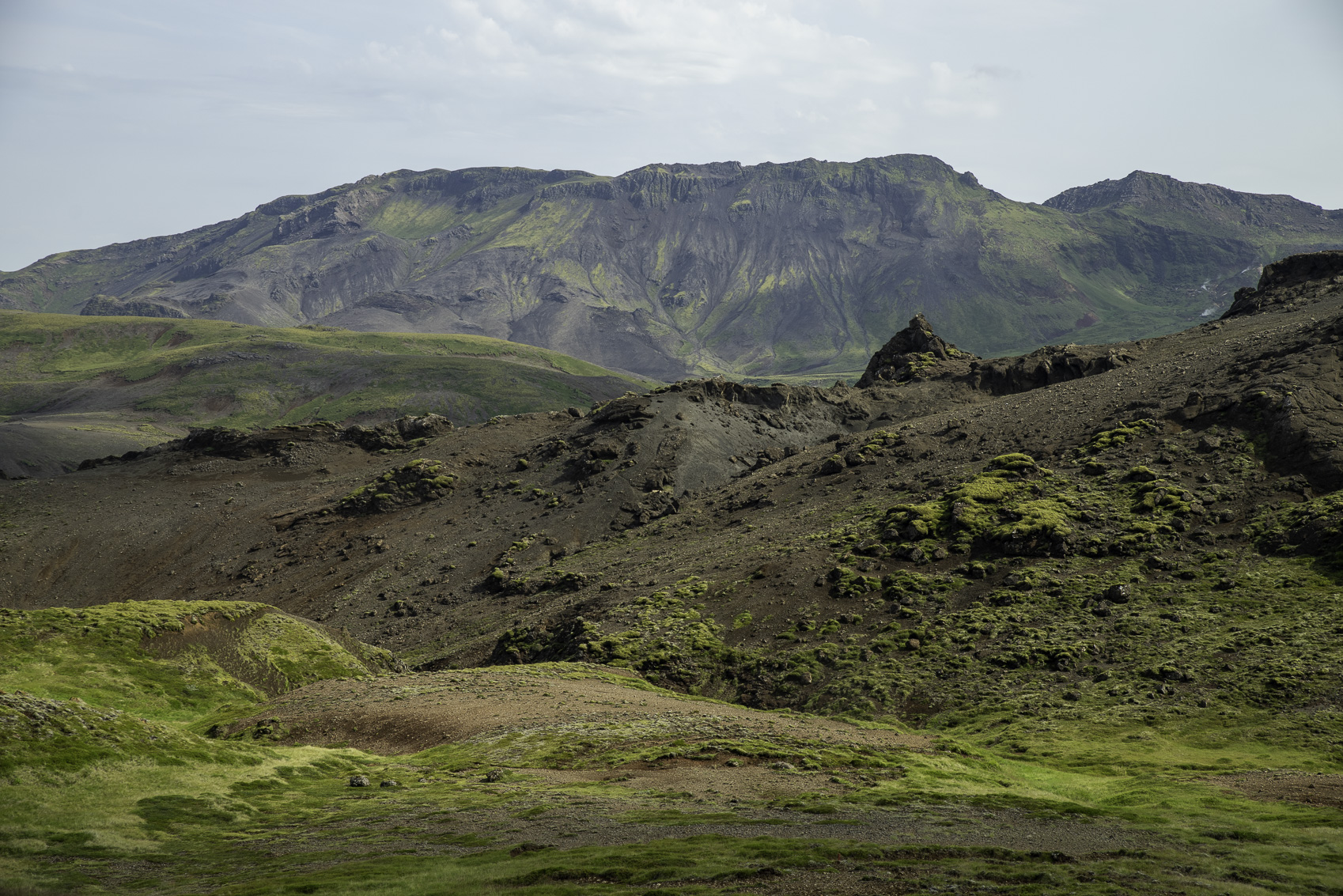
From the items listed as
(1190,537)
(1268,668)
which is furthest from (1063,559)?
(1268,668)

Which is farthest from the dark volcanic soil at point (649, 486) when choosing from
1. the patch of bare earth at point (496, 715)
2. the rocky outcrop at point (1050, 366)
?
the patch of bare earth at point (496, 715)

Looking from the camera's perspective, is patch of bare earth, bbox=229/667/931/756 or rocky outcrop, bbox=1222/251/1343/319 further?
rocky outcrop, bbox=1222/251/1343/319

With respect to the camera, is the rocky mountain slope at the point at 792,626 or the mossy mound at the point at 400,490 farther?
the mossy mound at the point at 400,490

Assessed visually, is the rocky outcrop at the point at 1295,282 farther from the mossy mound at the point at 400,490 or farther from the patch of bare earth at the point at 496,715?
the mossy mound at the point at 400,490

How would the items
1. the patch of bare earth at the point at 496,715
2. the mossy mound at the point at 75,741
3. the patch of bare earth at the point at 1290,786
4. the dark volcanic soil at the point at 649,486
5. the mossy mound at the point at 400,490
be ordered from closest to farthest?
the mossy mound at the point at 75,741
the patch of bare earth at the point at 1290,786
the patch of bare earth at the point at 496,715
the dark volcanic soil at the point at 649,486
the mossy mound at the point at 400,490

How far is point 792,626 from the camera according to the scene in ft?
234

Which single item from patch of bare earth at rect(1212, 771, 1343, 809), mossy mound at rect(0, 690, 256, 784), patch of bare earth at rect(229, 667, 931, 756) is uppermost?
mossy mound at rect(0, 690, 256, 784)

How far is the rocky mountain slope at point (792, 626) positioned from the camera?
29828mm

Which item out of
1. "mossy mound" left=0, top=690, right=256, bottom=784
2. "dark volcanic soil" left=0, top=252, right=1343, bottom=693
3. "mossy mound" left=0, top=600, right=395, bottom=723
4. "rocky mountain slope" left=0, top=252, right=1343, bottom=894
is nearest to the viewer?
"rocky mountain slope" left=0, top=252, right=1343, bottom=894

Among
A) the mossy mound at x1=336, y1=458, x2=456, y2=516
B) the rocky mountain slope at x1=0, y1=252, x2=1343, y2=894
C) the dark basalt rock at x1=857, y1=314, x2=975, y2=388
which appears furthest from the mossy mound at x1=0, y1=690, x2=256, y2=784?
the dark basalt rock at x1=857, y1=314, x2=975, y2=388

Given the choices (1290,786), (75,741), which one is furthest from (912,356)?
(75,741)

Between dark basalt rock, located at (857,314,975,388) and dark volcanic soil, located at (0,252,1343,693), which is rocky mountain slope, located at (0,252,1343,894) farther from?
dark basalt rock, located at (857,314,975,388)

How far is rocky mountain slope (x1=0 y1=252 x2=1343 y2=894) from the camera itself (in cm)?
2983

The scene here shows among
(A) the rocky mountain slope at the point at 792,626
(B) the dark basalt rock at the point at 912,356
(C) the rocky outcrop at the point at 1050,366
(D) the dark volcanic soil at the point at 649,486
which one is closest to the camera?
(A) the rocky mountain slope at the point at 792,626
